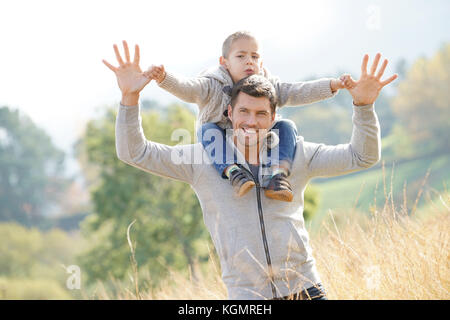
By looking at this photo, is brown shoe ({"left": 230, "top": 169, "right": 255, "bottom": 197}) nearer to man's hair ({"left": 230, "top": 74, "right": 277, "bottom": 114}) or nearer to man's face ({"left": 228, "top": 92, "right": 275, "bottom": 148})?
man's face ({"left": 228, "top": 92, "right": 275, "bottom": 148})

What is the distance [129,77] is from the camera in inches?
93.7

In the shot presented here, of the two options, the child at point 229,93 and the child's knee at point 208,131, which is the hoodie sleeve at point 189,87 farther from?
the child's knee at point 208,131

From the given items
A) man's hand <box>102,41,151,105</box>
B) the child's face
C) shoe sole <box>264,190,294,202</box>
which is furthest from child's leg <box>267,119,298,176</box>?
man's hand <box>102,41,151,105</box>

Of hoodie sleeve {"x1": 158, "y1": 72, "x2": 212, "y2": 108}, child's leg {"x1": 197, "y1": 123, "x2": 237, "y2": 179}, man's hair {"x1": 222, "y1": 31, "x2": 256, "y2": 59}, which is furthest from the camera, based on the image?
man's hair {"x1": 222, "y1": 31, "x2": 256, "y2": 59}

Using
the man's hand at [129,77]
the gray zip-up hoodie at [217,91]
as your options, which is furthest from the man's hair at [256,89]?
the man's hand at [129,77]

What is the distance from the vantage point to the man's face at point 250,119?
8.32ft

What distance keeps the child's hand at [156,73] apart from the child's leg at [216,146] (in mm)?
357

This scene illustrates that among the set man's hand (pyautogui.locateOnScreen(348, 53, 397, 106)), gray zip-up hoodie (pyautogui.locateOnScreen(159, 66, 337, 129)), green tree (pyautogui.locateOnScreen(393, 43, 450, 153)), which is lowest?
man's hand (pyautogui.locateOnScreen(348, 53, 397, 106))

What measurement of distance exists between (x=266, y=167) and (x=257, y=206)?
0.21 meters

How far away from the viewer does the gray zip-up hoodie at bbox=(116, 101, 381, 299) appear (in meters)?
2.37

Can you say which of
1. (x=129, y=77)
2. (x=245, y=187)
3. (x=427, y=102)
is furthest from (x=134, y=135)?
(x=427, y=102)

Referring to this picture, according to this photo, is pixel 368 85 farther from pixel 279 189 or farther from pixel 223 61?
pixel 223 61

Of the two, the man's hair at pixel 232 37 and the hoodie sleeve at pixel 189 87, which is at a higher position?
the man's hair at pixel 232 37
